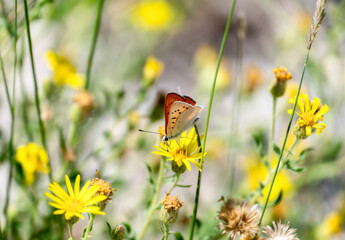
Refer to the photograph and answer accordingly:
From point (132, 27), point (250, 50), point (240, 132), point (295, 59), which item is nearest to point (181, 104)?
point (240, 132)

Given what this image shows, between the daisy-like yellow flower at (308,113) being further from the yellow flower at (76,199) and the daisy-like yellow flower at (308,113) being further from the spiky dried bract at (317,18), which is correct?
the yellow flower at (76,199)

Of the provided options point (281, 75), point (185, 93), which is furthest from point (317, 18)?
point (185, 93)

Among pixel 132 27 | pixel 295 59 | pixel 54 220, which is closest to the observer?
pixel 54 220

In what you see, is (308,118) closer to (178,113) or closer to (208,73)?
(178,113)

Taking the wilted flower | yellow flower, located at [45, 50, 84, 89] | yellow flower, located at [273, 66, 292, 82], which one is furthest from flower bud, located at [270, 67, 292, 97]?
yellow flower, located at [45, 50, 84, 89]

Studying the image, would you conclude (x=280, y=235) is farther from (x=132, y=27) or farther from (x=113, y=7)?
(x=113, y=7)

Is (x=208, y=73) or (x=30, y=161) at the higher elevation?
(x=208, y=73)
